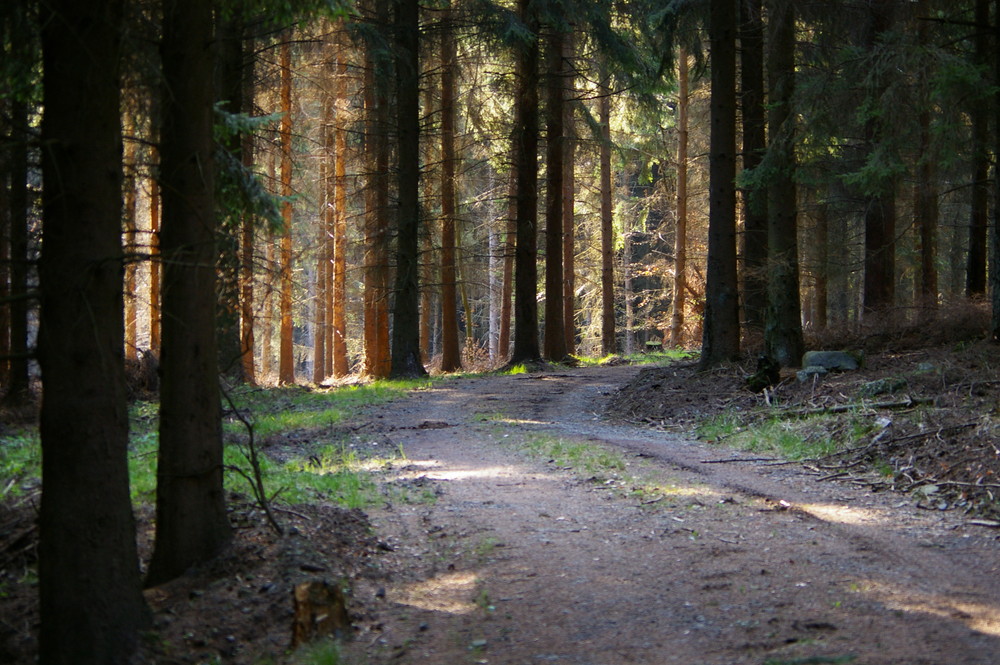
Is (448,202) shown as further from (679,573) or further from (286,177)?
(679,573)

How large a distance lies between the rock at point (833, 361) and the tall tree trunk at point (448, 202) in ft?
35.3

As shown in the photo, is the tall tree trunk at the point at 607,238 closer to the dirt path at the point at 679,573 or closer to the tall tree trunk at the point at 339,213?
the tall tree trunk at the point at 339,213

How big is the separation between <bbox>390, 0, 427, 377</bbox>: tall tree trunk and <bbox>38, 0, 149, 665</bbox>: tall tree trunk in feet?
50.7

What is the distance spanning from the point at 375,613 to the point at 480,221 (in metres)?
27.8

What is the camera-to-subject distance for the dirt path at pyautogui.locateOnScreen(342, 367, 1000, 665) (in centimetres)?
471

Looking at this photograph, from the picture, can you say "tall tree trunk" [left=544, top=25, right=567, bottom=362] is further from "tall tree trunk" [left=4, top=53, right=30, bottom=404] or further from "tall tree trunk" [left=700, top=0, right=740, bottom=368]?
"tall tree trunk" [left=4, top=53, right=30, bottom=404]

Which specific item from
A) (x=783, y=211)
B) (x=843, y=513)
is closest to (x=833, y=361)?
(x=783, y=211)

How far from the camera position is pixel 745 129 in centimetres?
1836

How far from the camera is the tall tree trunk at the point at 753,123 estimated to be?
16.9 m

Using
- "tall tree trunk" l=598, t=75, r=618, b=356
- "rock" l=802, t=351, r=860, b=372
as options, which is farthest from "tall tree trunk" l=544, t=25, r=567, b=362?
"rock" l=802, t=351, r=860, b=372

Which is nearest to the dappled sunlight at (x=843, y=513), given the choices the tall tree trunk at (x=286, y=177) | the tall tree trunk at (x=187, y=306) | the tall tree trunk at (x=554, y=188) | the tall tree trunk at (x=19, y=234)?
the tall tree trunk at (x=187, y=306)

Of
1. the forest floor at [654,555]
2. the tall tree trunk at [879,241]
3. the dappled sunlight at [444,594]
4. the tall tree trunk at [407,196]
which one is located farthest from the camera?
the tall tree trunk at [407,196]

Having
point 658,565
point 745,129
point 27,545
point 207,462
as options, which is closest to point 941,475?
point 658,565

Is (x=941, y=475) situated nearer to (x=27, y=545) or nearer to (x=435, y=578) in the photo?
(x=435, y=578)
